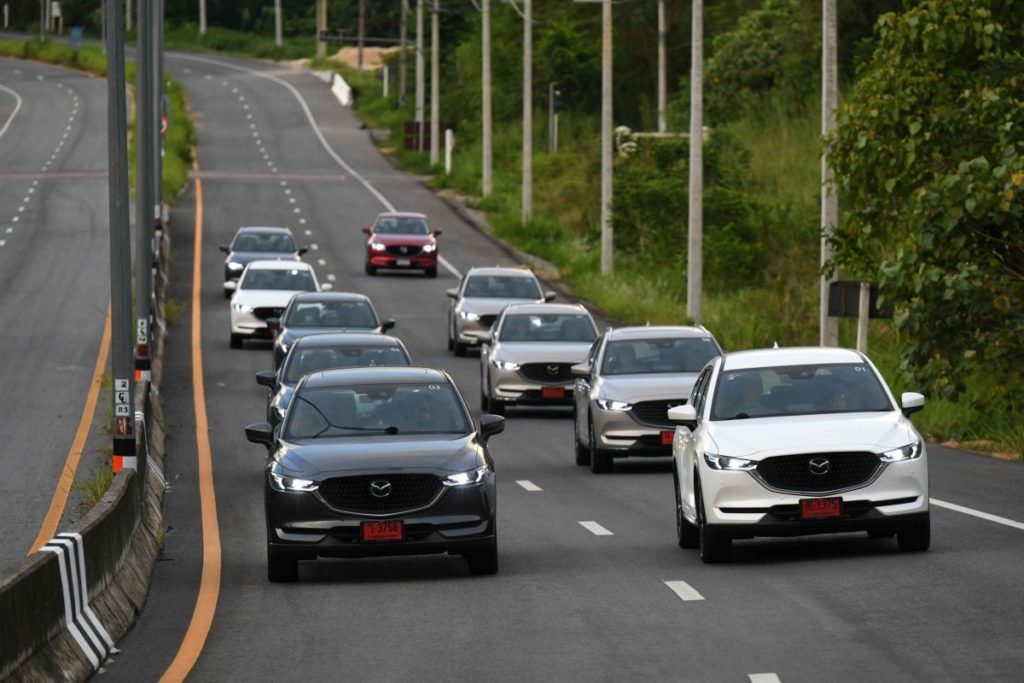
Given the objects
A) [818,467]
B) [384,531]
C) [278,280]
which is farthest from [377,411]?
[278,280]

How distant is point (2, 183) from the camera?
82.8 metres

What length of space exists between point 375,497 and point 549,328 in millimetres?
18759

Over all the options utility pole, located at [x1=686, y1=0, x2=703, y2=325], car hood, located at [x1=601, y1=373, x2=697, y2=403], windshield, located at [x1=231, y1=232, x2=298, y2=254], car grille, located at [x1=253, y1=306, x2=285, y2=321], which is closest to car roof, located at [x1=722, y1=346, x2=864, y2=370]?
car hood, located at [x1=601, y1=373, x2=697, y2=403]

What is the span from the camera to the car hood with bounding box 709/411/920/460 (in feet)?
53.2

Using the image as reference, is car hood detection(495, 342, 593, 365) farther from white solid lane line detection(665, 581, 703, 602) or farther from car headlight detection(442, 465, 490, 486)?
white solid lane line detection(665, 581, 703, 602)

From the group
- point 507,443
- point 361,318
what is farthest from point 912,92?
point 361,318

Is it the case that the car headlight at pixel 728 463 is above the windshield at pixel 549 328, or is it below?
above

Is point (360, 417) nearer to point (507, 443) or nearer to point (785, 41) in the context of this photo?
point (507, 443)

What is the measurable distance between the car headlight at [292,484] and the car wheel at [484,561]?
1.29 meters

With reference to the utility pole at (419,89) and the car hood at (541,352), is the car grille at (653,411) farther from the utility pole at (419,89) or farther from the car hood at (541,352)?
the utility pole at (419,89)

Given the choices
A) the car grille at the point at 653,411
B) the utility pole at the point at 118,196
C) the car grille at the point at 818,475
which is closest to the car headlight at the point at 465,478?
the car grille at the point at 818,475

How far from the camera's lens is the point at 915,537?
645 inches

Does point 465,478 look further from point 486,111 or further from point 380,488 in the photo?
point 486,111

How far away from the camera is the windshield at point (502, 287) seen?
4462 centimetres
